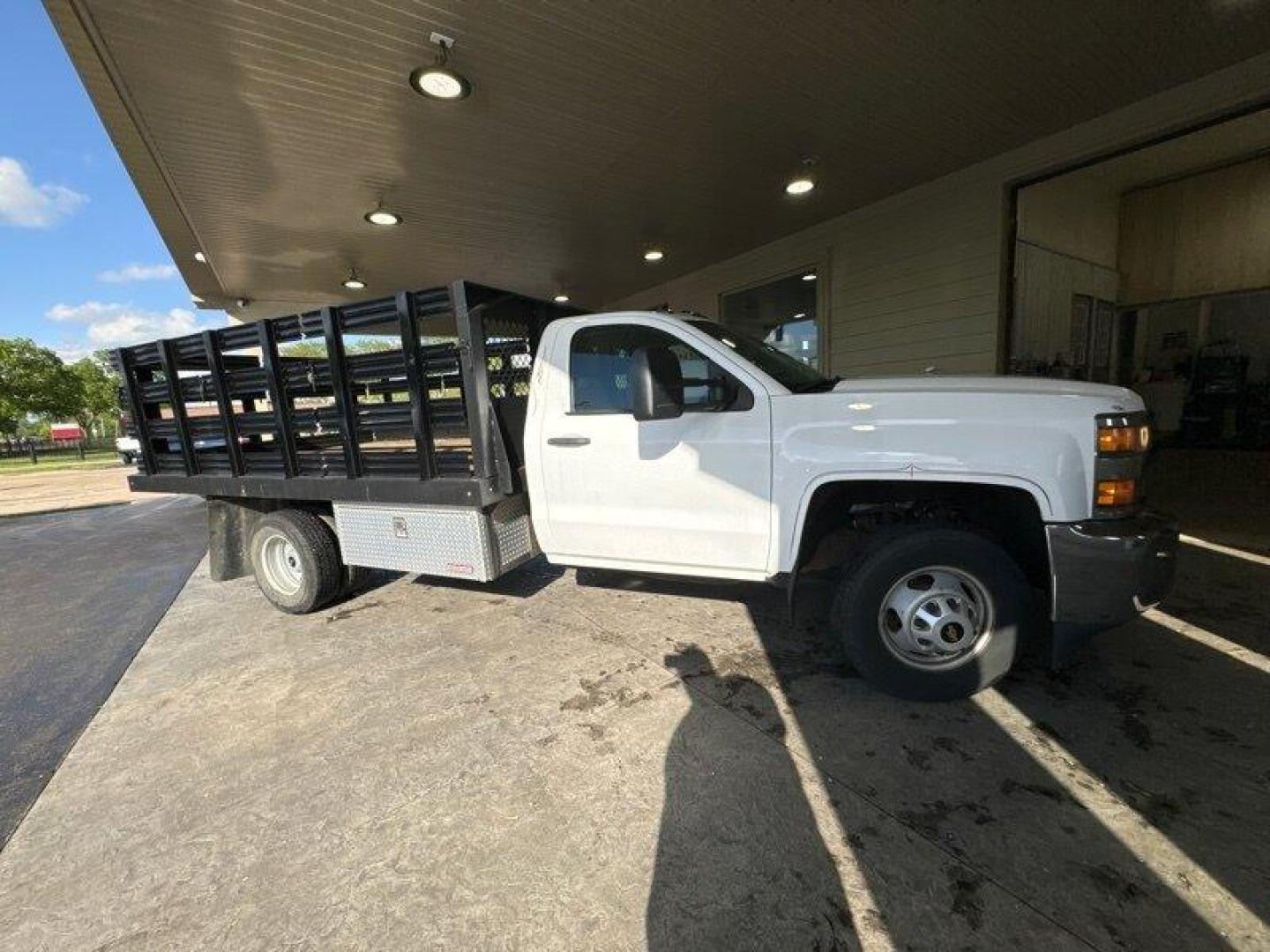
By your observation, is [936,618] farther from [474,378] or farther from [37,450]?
[37,450]

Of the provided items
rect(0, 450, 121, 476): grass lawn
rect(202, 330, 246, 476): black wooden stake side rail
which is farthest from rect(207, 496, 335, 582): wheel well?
rect(0, 450, 121, 476): grass lawn

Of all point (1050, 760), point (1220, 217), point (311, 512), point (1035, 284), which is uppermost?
point (1220, 217)

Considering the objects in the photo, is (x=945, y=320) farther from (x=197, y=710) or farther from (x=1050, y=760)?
(x=197, y=710)

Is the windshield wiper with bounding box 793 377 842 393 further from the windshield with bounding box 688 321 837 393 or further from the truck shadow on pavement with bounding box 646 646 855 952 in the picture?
the truck shadow on pavement with bounding box 646 646 855 952

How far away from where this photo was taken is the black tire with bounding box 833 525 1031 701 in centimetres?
257

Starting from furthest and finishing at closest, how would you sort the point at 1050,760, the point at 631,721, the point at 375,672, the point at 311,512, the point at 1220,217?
the point at 1220,217, the point at 311,512, the point at 375,672, the point at 631,721, the point at 1050,760

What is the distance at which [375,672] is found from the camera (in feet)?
10.9

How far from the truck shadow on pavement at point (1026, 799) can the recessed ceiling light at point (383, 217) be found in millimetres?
7023

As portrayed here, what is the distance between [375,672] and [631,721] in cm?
174

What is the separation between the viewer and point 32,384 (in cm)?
4175

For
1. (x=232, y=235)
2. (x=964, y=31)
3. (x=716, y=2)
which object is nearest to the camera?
(x=716, y=2)

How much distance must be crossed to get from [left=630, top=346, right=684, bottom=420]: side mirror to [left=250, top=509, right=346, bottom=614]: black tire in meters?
2.99

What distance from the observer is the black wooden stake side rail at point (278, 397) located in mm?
3748

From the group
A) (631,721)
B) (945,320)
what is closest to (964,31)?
(945,320)
